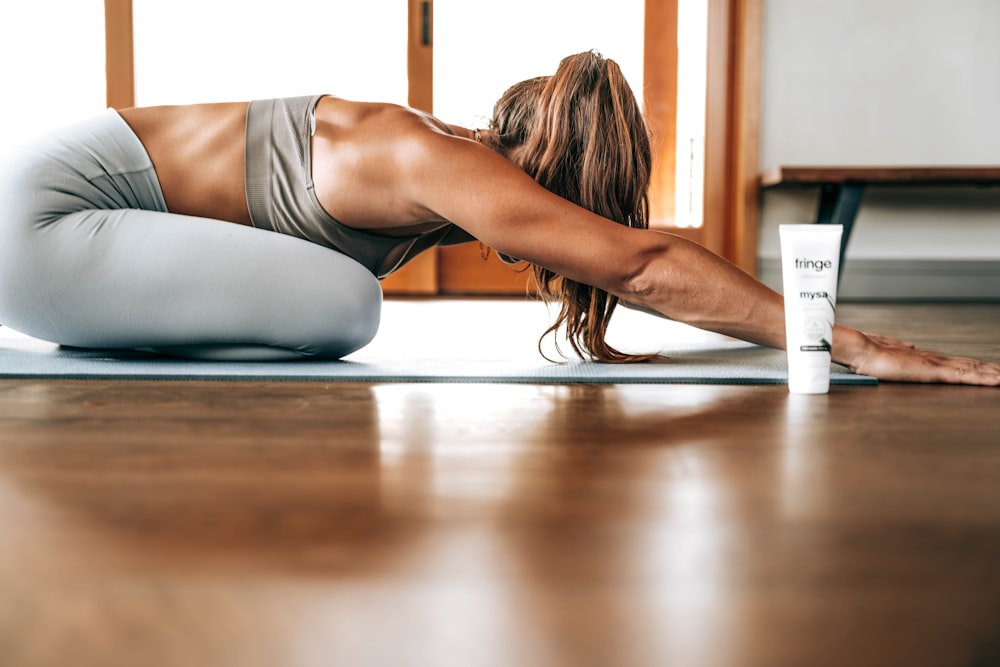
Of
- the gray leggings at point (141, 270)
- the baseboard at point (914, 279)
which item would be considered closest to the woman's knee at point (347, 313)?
the gray leggings at point (141, 270)

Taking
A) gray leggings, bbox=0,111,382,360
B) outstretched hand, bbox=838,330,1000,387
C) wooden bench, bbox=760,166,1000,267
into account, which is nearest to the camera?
outstretched hand, bbox=838,330,1000,387

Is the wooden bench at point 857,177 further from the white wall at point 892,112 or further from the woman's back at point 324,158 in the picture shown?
the woman's back at point 324,158

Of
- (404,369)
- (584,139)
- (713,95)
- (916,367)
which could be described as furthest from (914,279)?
(404,369)

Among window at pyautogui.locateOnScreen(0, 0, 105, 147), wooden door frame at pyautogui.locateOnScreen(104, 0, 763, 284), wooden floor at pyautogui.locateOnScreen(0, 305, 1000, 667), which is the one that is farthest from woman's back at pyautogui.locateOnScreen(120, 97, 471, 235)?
window at pyautogui.locateOnScreen(0, 0, 105, 147)

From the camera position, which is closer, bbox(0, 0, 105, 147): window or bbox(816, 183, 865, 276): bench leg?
bbox(816, 183, 865, 276): bench leg

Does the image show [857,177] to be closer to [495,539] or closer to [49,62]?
[495,539]

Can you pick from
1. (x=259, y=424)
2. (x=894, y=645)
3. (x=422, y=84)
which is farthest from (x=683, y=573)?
(x=422, y=84)

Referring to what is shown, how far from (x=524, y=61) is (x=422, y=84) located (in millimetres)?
422

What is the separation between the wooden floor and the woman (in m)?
0.27

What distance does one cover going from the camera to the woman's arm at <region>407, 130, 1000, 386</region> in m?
1.09

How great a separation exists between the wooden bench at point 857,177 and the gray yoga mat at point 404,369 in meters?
1.89

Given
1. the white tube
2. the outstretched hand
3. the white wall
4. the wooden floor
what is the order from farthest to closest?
the white wall, the outstretched hand, the white tube, the wooden floor

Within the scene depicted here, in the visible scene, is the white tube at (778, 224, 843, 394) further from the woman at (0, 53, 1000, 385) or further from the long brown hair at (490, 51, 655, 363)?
the long brown hair at (490, 51, 655, 363)

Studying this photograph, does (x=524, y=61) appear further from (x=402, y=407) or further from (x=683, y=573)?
(x=683, y=573)
